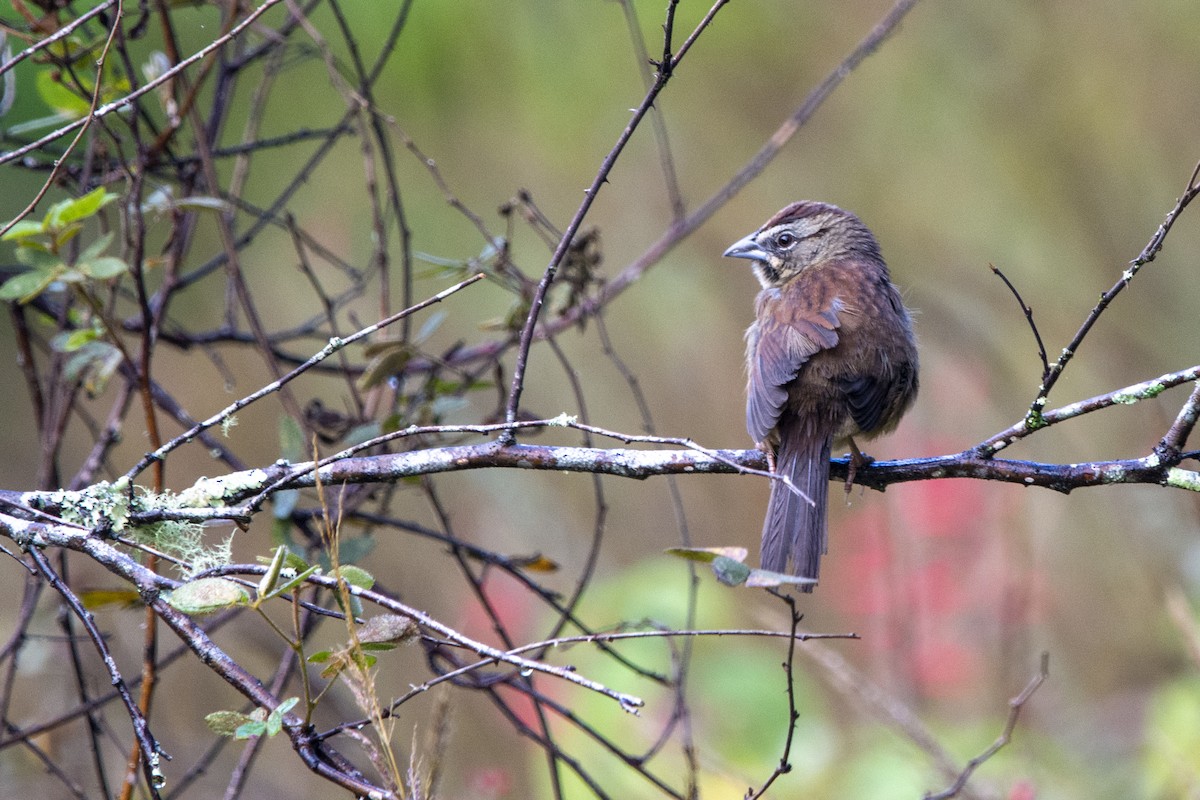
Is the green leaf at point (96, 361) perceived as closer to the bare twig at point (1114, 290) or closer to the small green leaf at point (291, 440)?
the small green leaf at point (291, 440)

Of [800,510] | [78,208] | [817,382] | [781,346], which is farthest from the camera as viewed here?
[781,346]

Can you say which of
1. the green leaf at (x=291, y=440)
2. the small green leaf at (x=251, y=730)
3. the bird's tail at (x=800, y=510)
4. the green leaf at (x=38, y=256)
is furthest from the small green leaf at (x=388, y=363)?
the small green leaf at (x=251, y=730)

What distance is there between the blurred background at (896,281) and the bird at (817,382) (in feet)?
6.31

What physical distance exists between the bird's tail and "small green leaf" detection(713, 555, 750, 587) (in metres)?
1.05

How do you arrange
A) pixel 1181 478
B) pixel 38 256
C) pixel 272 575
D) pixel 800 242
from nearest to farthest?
pixel 272 575 < pixel 1181 478 < pixel 38 256 < pixel 800 242

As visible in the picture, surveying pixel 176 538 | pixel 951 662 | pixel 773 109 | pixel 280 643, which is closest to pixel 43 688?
pixel 280 643

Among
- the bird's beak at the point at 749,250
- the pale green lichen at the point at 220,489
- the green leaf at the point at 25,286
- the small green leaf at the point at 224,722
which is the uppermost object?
the bird's beak at the point at 749,250

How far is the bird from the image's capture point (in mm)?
3182

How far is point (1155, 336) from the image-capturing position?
21.4 ft

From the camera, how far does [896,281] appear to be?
7148 mm

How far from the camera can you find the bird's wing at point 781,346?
340 centimetres

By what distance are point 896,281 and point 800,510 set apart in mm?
4349

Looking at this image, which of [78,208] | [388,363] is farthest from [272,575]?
[388,363]

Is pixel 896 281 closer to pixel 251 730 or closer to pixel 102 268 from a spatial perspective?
pixel 102 268
